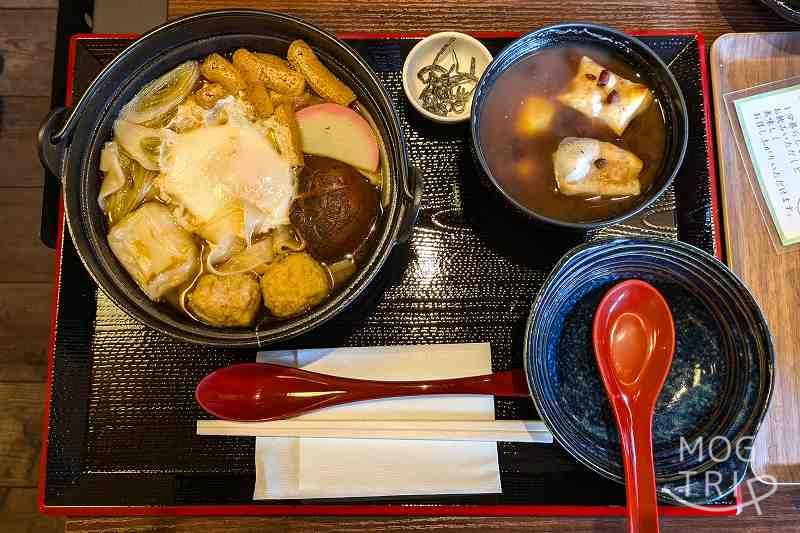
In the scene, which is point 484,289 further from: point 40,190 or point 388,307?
point 40,190

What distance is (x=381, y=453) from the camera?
189cm

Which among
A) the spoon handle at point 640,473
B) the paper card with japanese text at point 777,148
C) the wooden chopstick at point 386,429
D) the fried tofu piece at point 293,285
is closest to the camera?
the spoon handle at point 640,473

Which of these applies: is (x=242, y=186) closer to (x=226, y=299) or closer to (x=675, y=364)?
(x=226, y=299)

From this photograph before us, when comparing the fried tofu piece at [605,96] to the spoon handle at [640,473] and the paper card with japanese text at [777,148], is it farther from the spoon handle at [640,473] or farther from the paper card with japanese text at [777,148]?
the spoon handle at [640,473]

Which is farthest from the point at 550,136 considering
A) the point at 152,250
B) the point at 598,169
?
the point at 152,250

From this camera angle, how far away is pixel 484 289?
2039 mm

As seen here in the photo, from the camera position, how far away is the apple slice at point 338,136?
1886 millimetres

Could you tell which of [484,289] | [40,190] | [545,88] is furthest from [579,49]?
[40,190]

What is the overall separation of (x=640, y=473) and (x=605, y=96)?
1.26 metres

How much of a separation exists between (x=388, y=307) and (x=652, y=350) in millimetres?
925

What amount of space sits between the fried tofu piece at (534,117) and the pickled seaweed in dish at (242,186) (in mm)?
520

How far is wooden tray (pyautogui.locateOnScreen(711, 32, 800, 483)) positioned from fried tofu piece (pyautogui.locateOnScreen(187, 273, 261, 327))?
1804 millimetres

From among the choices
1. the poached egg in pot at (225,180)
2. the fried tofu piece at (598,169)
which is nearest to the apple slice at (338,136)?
the poached egg in pot at (225,180)

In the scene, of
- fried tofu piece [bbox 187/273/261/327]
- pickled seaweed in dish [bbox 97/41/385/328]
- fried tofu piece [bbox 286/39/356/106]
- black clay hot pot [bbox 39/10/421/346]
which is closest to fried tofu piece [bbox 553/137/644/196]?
black clay hot pot [bbox 39/10/421/346]
